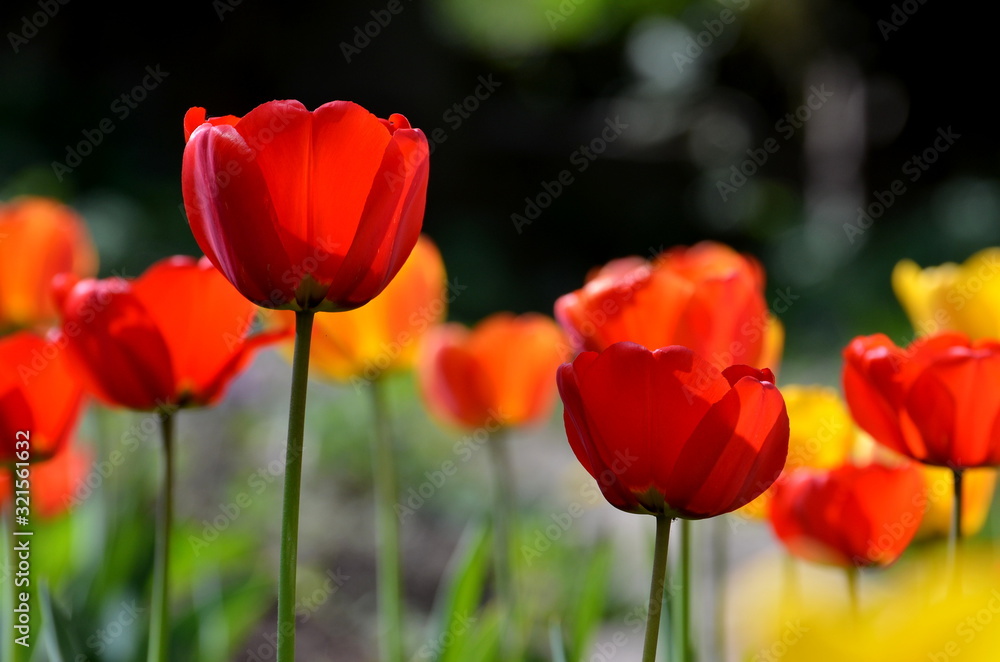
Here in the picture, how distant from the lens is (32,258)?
4.73 feet

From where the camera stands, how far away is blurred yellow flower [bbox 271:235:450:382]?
121cm

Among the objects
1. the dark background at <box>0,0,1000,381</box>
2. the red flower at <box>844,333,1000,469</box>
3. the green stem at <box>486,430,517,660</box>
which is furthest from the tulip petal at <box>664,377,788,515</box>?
the dark background at <box>0,0,1000,381</box>

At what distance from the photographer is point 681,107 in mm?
10289

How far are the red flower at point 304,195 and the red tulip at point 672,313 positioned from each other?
25 cm


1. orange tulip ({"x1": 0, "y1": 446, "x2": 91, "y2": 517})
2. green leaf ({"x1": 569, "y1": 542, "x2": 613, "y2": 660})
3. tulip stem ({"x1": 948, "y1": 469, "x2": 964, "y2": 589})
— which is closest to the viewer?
tulip stem ({"x1": 948, "y1": 469, "x2": 964, "y2": 589})

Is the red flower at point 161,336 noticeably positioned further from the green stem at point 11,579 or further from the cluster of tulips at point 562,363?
the green stem at point 11,579

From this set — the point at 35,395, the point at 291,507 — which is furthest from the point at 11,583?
the point at 291,507

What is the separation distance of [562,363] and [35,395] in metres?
0.48

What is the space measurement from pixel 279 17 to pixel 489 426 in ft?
27.1

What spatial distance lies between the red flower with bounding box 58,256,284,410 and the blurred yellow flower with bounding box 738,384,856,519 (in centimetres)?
48

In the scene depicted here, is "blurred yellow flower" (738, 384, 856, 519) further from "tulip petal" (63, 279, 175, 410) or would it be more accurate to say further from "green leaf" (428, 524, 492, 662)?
"tulip petal" (63, 279, 175, 410)

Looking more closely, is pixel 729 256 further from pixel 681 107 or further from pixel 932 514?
pixel 681 107

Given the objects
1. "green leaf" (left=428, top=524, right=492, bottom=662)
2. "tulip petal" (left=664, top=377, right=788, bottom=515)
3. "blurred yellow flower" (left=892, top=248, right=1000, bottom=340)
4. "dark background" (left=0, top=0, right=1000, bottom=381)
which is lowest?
"green leaf" (left=428, top=524, right=492, bottom=662)

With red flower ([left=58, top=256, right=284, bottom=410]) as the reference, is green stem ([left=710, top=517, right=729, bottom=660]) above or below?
below
